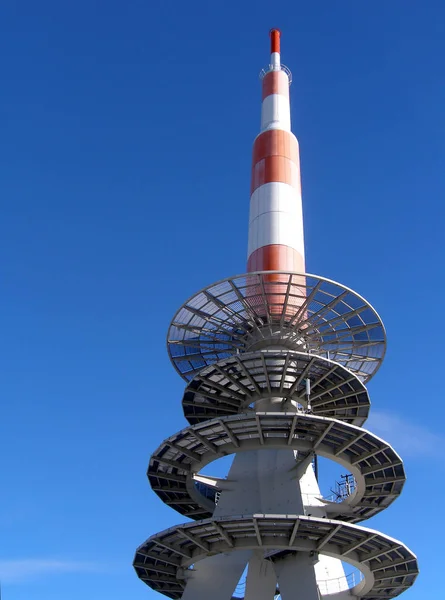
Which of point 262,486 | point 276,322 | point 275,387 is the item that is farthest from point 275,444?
point 276,322

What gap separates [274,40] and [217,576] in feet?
122

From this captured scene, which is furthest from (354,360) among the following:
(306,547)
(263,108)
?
(263,108)

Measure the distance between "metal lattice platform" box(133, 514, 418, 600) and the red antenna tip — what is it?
3431 cm

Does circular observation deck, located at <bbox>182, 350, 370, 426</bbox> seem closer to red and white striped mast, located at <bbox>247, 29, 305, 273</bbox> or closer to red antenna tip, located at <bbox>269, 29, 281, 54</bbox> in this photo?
red and white striped mast, located at <bbox>247, 29, 305, 273</bbox>

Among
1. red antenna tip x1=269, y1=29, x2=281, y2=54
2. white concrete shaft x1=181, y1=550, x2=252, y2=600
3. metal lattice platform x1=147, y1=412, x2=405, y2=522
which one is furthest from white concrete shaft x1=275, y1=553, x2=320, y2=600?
red antenna tip x1=269, y1=29, x2=281, y2=54

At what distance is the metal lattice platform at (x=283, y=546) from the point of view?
1160 inches

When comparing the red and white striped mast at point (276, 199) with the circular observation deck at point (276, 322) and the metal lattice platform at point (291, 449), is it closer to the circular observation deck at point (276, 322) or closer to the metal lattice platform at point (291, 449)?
the circular observation deck at point (276, 322)

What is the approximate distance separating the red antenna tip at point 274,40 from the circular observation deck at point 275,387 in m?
26.4

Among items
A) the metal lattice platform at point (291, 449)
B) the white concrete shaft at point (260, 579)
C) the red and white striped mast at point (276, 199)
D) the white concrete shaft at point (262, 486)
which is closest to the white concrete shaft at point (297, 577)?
the white concrete shaft at point (260, 579)

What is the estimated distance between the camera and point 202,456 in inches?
1399

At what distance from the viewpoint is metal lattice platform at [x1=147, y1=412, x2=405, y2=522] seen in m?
32.5

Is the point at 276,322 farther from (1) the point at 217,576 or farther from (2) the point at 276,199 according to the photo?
(1) the point at 217,576

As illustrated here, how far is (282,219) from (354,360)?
8.54 meters

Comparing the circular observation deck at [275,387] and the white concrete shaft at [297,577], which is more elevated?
the circular observation deck at [275,387]
